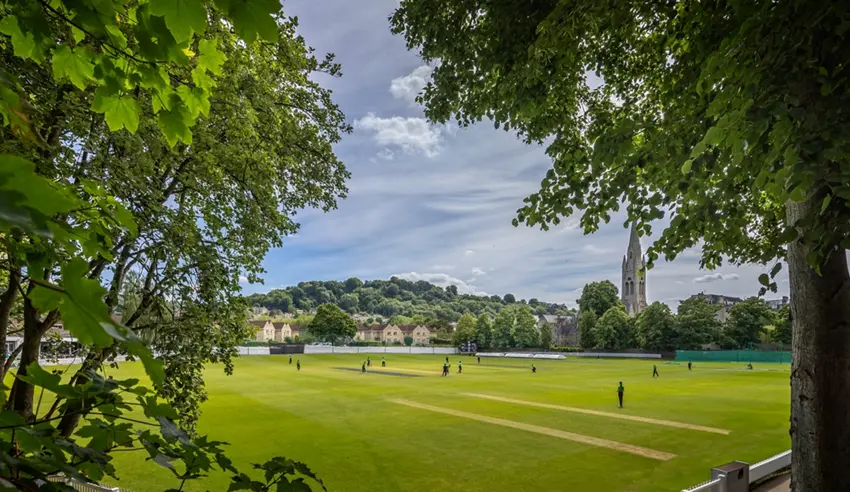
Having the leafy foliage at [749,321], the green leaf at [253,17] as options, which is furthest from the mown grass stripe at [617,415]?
the leafy foliage at [749,321]

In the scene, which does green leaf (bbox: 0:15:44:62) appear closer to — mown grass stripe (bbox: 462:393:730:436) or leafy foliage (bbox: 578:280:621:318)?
mown grass stripe (bbox: 462:393:730:436)

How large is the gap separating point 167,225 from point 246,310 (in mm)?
3339

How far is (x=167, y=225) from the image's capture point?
25.0 ft

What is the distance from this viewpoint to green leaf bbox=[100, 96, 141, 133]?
221 cm

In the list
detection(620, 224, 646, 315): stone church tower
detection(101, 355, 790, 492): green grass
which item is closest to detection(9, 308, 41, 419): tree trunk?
detection(101, 355, 790, 492): green grass

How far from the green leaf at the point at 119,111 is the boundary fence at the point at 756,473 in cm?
957

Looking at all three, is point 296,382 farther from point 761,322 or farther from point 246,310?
point 761,322

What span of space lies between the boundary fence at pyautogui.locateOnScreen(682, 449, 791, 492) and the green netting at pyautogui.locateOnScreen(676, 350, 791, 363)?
6719 cm

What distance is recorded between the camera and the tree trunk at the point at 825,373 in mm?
4348

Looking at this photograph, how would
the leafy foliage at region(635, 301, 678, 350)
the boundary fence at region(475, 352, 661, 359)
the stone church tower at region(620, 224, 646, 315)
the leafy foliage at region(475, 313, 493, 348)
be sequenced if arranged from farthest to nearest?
the stone church tower at region(620, 224, 646, 315) < the leafy foliage at region(475, 313, 493, 348) < the leafy foliage at region(635, 301, 678, 350) < the boundary fence at region(475, 352, 661, 359)

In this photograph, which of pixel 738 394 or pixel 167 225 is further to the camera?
pixel 738 394

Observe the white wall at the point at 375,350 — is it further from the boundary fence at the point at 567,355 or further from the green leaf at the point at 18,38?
the green leaf at the point at 18,38

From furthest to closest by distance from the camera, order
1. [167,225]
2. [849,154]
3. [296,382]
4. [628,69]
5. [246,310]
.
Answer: [296,382] → [246,310] → [628,69] → [167,225] → [849,154]

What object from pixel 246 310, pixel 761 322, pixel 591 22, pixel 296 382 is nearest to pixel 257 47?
pixel 246 310
